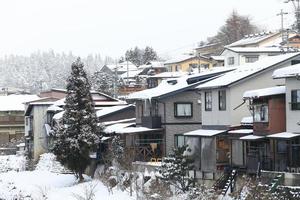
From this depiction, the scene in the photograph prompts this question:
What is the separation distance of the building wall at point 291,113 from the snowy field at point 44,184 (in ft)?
31.3

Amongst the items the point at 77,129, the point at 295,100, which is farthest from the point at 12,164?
the point at 295,100

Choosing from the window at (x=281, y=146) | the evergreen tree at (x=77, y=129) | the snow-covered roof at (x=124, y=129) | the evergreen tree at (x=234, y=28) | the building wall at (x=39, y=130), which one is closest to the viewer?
the window at (x=281, y=146)

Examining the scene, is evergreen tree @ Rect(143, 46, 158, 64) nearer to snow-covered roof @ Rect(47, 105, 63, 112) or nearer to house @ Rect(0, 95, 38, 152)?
house @ Rect(0, 95, 38, 152)

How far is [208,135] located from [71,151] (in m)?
10.7

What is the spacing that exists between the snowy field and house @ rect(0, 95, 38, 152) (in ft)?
42.8

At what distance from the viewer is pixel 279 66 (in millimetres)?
31922

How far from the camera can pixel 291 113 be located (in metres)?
26.0

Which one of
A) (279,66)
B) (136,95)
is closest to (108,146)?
(136,95)

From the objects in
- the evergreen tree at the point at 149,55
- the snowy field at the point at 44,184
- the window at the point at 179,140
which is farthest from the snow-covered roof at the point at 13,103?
the evergreen tree at the point at 149,55

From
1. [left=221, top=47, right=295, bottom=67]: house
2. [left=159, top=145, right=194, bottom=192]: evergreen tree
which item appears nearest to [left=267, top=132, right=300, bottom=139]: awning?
[left=159, top=145, right=194, bottom=192]: evergreen tree

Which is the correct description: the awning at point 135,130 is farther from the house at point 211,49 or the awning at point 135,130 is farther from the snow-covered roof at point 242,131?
the house at point 211,49

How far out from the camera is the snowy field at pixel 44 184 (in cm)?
3219

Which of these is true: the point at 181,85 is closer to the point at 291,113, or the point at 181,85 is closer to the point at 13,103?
the point at 291,113

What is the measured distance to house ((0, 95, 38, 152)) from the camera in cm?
6700
